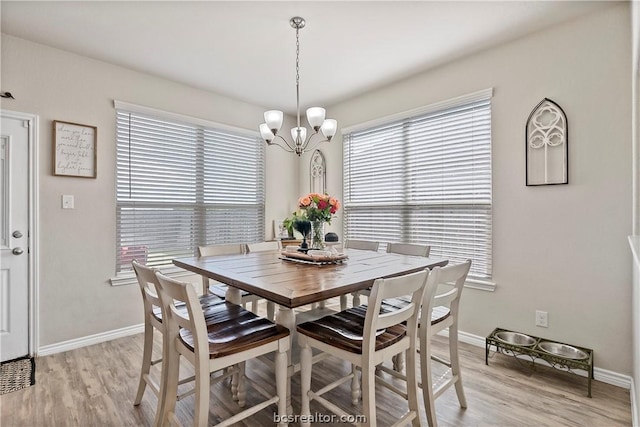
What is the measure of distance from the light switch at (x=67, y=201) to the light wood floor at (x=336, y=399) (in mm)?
1266

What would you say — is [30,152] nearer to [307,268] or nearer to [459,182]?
[307,268]

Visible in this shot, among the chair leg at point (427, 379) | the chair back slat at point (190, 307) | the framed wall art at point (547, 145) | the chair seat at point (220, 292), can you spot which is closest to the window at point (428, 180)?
the framed wall art at point (547, 145)

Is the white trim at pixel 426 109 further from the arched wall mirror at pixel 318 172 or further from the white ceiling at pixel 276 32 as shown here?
the arched wall mirror at pixel 318 172

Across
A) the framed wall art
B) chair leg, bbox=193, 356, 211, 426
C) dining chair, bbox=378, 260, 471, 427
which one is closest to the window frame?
Answer: chair leg, bbox=193, 356, 211, 426

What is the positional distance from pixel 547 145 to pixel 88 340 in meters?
4.20

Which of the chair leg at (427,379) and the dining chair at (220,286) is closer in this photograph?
the chair leg at (427,379)

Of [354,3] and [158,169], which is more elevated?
[354,3]

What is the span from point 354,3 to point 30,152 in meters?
2.81

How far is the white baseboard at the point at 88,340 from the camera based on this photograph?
9.02 ft

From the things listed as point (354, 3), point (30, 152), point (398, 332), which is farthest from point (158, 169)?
point (398, 332)

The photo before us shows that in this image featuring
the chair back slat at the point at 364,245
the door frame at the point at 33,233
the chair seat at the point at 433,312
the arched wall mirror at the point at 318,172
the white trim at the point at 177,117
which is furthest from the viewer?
the arched wall mirror at the point at 318,172

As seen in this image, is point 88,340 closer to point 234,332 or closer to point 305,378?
Result: point 234,332

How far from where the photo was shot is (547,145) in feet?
8.31

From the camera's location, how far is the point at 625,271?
2227 millimetres
